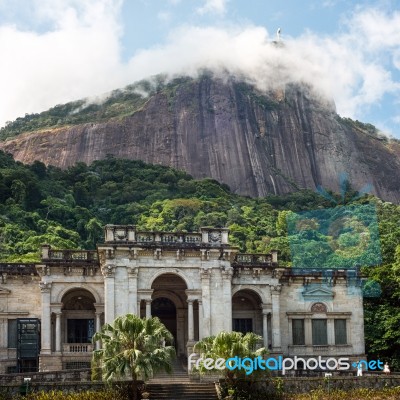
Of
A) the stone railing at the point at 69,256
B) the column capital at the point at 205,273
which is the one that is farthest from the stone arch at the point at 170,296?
the stone railing at the point at 69,256

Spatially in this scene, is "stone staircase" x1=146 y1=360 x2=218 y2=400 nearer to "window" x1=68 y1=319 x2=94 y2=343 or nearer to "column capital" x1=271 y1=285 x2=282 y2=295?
"window" x1=68 y1=319 x2=94 y2=343

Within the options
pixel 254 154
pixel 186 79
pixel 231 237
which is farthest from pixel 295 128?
pixel 231 237

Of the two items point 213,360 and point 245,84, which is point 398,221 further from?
point 245,84

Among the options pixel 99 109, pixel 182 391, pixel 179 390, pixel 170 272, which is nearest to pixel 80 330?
pixel 170 272

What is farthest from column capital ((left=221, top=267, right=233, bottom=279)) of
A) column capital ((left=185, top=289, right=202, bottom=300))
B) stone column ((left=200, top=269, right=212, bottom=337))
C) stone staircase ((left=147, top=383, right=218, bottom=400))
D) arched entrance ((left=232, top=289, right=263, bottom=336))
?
stone staircase ((left=147, top=383, right=218, bottom=400))

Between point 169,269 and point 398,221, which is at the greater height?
point 398,221

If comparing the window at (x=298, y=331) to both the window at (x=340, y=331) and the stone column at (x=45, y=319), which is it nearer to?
the window at (x=340, y=331)

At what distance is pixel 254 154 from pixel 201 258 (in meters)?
101

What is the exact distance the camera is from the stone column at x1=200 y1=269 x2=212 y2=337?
43.0 meters

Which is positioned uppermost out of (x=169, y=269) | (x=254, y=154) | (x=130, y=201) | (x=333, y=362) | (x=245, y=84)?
(x=245, y=84)

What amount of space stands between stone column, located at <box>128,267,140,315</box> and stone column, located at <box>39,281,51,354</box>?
4.85m

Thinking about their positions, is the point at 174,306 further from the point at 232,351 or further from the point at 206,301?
the point at 232,351

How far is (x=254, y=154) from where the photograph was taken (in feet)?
470

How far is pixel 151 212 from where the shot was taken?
99.2m
